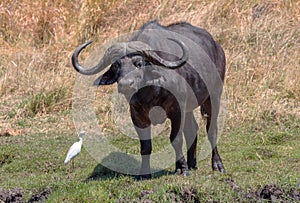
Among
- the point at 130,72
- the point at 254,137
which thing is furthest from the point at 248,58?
the point at 130,72

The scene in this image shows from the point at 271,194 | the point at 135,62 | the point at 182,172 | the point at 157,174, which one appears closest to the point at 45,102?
the point at 157,174

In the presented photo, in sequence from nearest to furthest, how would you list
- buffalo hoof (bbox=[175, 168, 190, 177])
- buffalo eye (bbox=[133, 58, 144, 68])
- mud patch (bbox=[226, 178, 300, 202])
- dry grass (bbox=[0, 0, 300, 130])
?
mud patch (bbox=[226, 178, 300, 202]) → buffalo eye (bbox=[133, 58, 144, 68]) → buffalo hoof (bbox=[175, 168, 190, 177]) → dry grass (bbox=[0, 0, 300, 130])

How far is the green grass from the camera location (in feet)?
20.1

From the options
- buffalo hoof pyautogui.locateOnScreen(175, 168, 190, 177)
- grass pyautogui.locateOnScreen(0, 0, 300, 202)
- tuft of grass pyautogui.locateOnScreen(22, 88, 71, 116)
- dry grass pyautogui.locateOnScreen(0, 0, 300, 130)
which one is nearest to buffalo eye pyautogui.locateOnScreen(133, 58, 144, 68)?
grass pyautogui.locateOnScreen(0, 0, 300, 202)

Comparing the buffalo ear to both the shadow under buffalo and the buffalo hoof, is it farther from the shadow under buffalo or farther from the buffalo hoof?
the buffalo hoof

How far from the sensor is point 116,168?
759cm

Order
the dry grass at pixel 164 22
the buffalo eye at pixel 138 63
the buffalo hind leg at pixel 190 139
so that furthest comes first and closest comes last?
the dry grass at pixel 164 22 → the buffalo hind leg at pixel 190 139 → the buffalo eye at pixel 138 63

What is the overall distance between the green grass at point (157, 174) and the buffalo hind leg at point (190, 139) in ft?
0.41

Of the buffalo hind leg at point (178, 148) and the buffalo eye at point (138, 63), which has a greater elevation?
the buffalo eye at point (138, 63)

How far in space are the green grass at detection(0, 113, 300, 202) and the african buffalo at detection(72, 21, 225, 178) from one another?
1.29ft

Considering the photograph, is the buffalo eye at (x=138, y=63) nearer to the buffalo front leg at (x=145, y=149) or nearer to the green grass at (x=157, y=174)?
the buffalo front leg at (x=145, y=149)

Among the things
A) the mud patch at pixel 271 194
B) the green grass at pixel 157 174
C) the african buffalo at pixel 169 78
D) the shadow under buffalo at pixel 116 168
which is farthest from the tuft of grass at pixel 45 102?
the mud patch at pixel 271 194

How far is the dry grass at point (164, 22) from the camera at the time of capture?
10.4m

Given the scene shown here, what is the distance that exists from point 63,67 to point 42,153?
3340 millimetres
